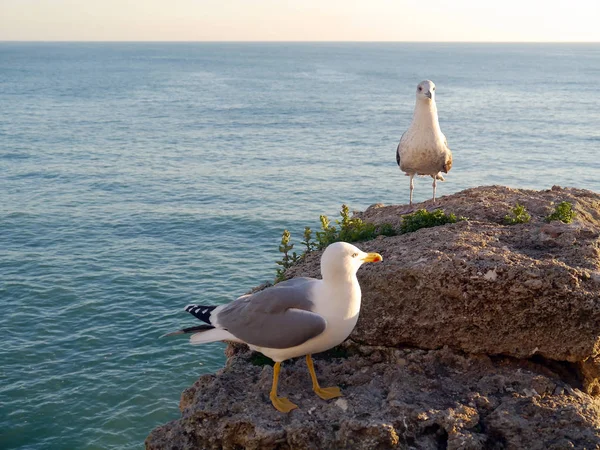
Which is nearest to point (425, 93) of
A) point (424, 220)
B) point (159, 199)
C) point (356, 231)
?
point (424, 220)

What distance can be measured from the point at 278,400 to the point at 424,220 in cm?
374

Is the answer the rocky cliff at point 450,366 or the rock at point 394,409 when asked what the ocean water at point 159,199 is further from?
the rocky cliff at point 450,366

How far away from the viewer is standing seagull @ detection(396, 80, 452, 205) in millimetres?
11352

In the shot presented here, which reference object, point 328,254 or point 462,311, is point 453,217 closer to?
point 462,311

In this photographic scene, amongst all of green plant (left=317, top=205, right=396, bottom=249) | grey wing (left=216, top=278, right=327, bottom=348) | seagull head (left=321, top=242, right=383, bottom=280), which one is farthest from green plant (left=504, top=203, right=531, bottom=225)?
grey wing (left=216, top=278, right=327, bottom=348)

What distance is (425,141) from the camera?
37.4 feet

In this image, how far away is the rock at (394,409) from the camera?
6.27m

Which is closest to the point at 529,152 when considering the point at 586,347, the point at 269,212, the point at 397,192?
the point at 397,192

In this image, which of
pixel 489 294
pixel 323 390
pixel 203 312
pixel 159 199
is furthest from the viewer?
pixel 159 199

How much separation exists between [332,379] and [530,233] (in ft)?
10.6

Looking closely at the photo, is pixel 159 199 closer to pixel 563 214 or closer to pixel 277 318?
pixel 563 214

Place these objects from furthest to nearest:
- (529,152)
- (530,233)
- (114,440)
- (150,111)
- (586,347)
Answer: (150,111)
(529,152)
(114,440)
(530,233)
(586,347)

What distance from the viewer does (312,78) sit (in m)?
116

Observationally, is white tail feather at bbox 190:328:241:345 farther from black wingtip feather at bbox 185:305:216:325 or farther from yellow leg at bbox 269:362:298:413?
yellow leg at bbox 269:362:298:413
